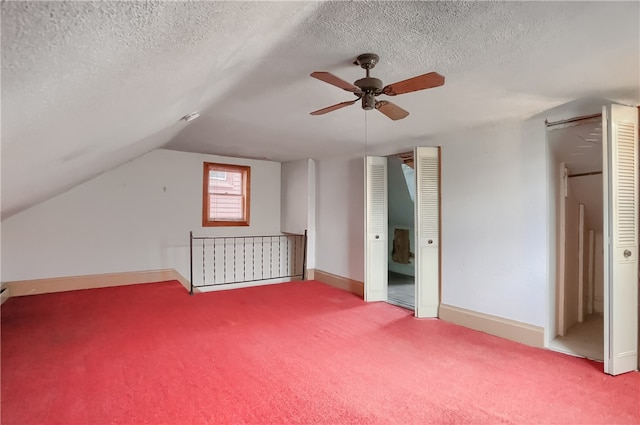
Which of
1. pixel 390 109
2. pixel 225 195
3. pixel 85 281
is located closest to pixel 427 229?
pixel 390 109

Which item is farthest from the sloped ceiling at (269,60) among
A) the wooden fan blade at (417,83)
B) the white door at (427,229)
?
the white door at (427,229)

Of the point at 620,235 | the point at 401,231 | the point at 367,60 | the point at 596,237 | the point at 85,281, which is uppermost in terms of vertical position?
the point at 367,60

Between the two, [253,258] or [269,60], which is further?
[253,258]

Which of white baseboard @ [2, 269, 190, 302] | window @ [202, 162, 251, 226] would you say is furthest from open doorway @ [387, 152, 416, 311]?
white baseboard @ [2, 269, 190, 302]

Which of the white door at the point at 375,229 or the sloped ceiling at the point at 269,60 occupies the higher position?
the sloped ceiling at the point at 269,60

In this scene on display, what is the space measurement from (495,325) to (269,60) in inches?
130

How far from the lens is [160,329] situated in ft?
10.4

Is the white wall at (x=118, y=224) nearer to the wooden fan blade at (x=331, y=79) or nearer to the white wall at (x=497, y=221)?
the white wall at (x=497, y=221)

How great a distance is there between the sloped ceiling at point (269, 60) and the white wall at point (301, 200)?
8.56 feet

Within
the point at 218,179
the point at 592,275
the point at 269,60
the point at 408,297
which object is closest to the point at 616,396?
the point at 592,275

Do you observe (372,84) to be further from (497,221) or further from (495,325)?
(495,325)

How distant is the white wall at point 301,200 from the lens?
5.62 meters

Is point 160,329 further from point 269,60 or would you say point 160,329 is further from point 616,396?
point 616,396

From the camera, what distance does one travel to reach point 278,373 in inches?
92.4
